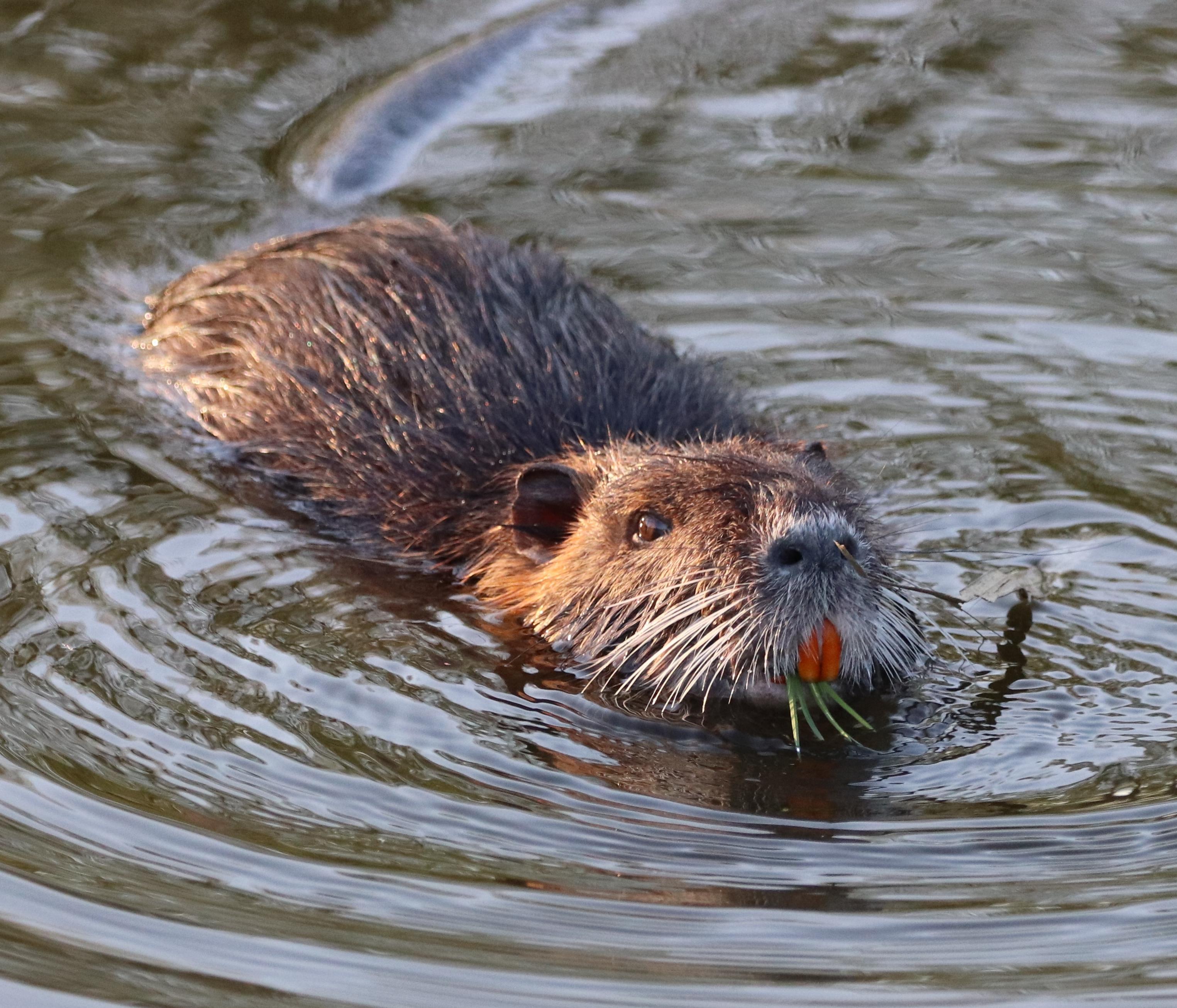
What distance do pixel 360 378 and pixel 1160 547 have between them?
2.43 metres

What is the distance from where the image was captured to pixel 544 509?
5445 mm

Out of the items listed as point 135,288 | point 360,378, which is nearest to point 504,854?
point 360,378

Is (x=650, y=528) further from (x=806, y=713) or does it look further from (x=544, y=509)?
(x=806, y=713)

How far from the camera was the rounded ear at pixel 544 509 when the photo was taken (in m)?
5.38

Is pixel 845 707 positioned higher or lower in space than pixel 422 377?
lower

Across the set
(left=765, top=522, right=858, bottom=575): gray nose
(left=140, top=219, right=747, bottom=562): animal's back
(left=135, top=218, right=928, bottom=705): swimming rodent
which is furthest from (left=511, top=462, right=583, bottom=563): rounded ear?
(left=765, top=522, right=858, bottom=575): gray nose

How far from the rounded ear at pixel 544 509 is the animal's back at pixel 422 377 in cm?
27

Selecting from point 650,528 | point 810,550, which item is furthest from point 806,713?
point 650,528

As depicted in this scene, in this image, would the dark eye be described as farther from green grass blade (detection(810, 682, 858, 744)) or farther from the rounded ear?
green grass blade (detection(810, 682, 858, 744))

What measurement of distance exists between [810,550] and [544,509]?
108 cm

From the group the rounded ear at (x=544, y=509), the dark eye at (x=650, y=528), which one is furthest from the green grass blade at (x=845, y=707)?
the rounded ear at (x=544, y=509)

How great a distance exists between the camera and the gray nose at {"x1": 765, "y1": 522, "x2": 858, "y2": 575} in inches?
180

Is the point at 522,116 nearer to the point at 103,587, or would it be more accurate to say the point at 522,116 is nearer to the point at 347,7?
the point at 347,7

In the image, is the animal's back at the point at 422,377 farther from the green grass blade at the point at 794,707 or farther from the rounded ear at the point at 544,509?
the green grass blade at the point at 794,707
